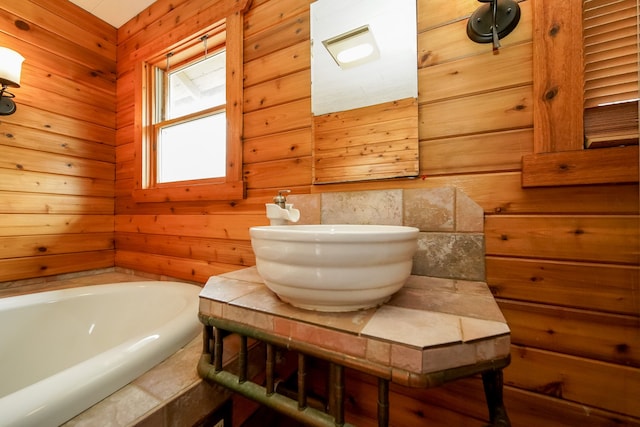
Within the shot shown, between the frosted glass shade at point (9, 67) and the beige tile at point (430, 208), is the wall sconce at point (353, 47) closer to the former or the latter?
the beige tile at point (430, 208)

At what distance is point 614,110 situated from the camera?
0.68 meters

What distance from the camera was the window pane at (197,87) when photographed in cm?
157

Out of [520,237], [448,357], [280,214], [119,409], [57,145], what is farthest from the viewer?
[57,145]

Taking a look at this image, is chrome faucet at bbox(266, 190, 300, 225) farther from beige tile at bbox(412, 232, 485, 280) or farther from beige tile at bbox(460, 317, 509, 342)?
beige tile at bbox(460, 317, 509, 342)

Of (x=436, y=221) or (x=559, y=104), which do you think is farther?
(x=436, y=221)

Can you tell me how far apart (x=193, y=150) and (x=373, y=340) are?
1.63 metres

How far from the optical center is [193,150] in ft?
5.38

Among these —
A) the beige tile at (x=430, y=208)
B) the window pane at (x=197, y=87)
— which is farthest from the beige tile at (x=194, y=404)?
the window pane at (x=197, y=87)

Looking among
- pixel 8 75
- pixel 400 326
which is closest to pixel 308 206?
pixel 400 326

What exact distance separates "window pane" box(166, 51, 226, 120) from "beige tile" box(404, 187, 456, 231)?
1.26 m

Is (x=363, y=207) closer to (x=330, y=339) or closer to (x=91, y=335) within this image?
(x=330, y=339)

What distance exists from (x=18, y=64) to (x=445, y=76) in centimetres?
204

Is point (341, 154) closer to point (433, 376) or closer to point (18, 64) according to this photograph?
point (433, 376)

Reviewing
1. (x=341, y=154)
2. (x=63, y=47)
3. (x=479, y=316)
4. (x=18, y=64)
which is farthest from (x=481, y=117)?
(x=63, y=47)
